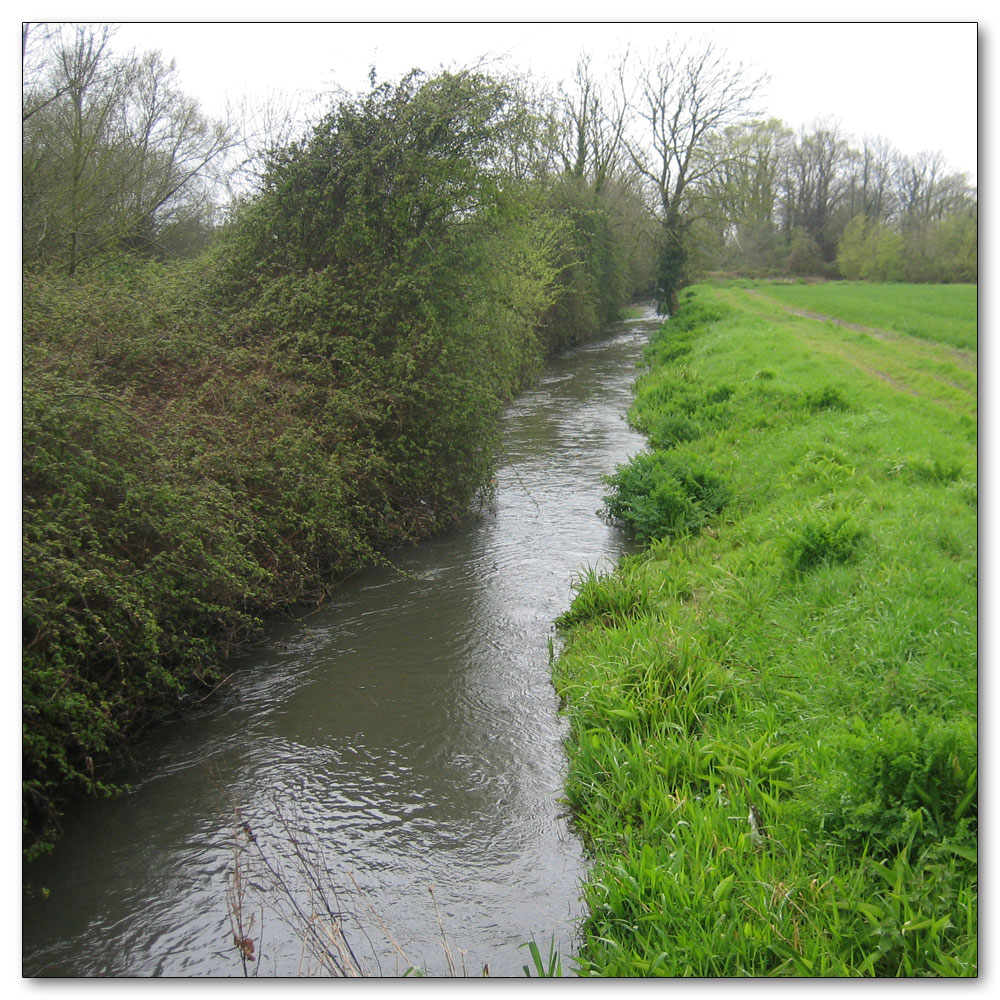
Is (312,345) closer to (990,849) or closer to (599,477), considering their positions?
(599,477)

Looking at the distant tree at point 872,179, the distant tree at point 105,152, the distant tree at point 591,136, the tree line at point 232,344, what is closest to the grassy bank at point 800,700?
the distant tree at point 872,179

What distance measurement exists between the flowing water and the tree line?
0.41 m

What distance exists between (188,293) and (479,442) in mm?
3875

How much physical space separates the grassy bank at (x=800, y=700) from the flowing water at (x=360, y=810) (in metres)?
0.37

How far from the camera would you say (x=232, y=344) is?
28.0 ft

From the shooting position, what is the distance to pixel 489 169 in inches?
390

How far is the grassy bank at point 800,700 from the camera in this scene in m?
3.26

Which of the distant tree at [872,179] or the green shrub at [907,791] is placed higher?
the distant tree at [872,179]

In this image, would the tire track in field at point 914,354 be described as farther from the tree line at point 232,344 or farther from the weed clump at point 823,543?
the weed clump at point 823,543

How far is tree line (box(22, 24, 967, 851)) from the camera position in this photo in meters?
4.82

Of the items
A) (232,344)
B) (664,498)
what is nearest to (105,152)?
(232,344)

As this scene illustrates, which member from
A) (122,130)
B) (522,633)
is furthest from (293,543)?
(122,130)

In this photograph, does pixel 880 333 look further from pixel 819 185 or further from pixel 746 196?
pixel 746 196

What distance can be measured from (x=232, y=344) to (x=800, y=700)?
6.75 metres
